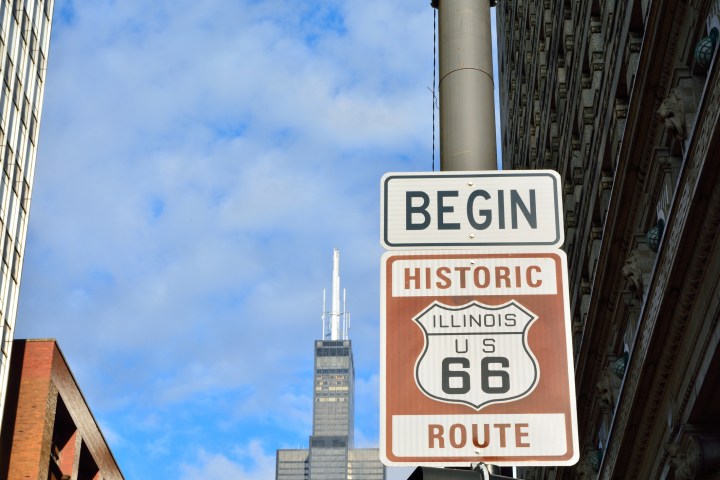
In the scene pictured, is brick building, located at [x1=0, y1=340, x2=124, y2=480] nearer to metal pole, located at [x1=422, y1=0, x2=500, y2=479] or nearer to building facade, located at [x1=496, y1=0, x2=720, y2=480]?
building facade, located at [x1=496, y1=0, x2=720, y2=480]

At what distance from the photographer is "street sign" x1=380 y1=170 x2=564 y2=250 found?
6.96m

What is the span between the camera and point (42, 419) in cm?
5662

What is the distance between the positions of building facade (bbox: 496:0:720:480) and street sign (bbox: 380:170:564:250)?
28.5ft

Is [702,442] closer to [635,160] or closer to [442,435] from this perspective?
[635,160]

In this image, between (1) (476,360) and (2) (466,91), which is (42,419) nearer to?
(2) (466,91)

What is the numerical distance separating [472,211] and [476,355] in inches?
37.9

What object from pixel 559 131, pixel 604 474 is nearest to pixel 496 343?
pixel 604 474

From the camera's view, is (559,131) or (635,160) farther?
(559,131)

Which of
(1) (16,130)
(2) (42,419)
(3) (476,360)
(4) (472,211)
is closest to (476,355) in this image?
(3) (476,360)

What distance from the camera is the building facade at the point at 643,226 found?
1706 centimetres

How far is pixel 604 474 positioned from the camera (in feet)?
81.5

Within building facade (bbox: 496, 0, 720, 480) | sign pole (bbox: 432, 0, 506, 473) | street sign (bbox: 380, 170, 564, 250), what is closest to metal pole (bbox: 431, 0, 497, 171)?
sign pole (bbox: 432, 0, 506, 473)

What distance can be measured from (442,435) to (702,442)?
1280 cm

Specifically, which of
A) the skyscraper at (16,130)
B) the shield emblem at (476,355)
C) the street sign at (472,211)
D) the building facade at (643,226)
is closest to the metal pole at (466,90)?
the street sign at (472,211)
